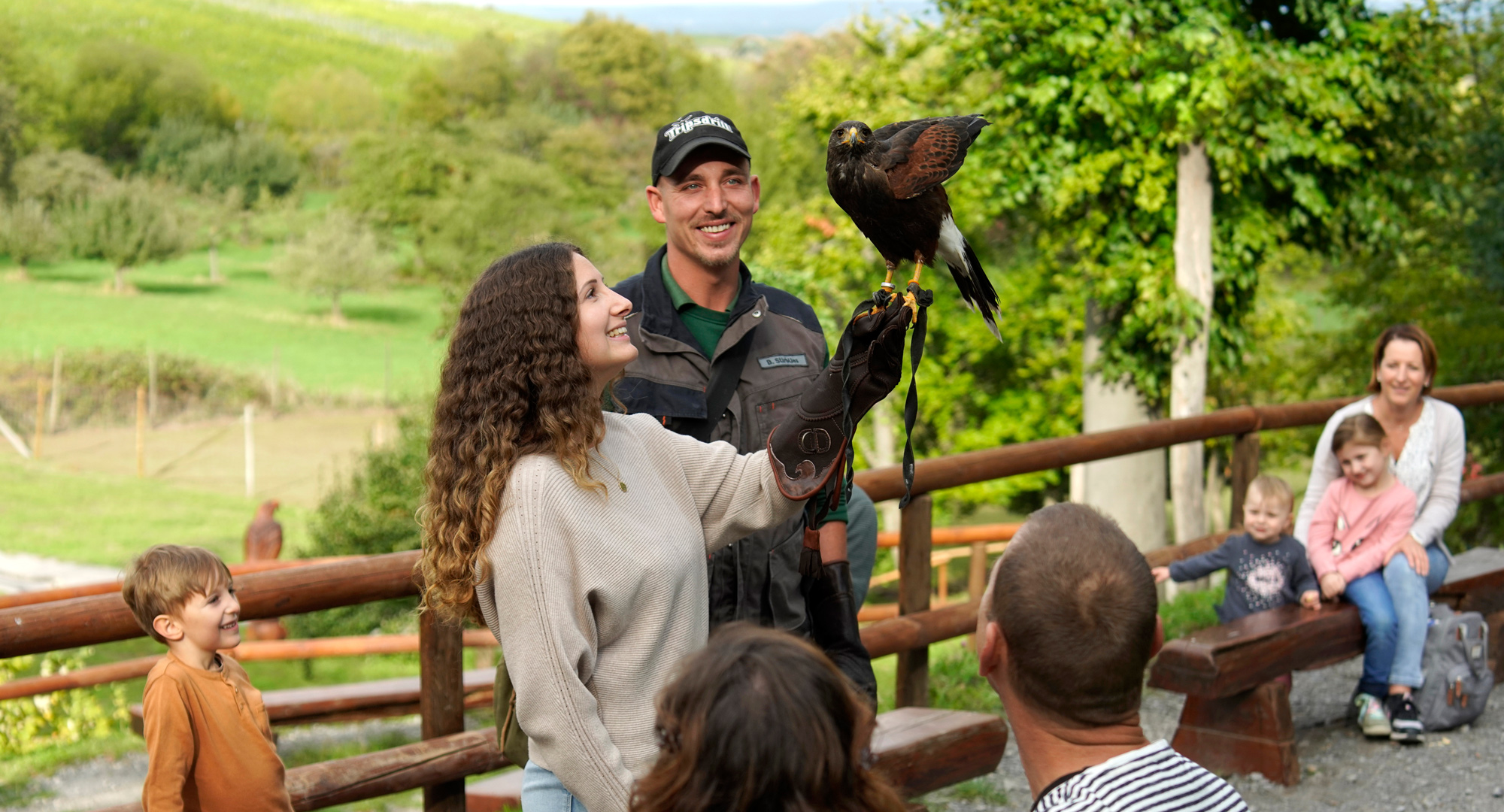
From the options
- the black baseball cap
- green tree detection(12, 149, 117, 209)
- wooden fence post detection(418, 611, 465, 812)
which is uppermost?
green tree detection(12, 149, 117, 209)

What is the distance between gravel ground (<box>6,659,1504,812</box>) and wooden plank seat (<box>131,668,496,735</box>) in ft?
6.66

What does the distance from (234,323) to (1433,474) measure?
35.9 meters

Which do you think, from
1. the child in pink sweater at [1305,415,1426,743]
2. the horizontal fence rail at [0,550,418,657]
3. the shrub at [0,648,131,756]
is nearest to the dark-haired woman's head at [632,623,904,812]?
the horizontal fence rail at [0,550,418,657]

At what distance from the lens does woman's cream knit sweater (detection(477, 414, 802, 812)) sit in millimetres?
1511

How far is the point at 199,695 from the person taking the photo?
6.56 feet

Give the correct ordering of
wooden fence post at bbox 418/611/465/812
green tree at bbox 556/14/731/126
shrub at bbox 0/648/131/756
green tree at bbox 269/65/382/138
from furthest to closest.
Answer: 1. green tree at bbox 556/14/731/126
2. green tree at bbox 269/65/382/138
3. shrub at bbox 0/648/131/756
4. wooden fence post at bbox 418/611/465/812

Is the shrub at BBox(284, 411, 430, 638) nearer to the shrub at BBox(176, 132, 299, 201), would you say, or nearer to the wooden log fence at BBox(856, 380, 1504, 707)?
the wooden log fence at BBox(856, 380, 1504, 707)

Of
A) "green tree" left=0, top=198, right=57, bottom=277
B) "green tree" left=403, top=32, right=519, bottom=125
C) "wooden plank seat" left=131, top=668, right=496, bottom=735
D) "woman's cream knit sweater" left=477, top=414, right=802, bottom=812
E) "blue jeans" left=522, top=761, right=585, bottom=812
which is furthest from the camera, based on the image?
"green tree" left=403, top=32, right=519, bottom=125

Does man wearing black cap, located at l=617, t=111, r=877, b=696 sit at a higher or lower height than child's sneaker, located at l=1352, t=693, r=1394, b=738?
higher

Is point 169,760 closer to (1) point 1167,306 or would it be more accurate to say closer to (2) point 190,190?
(1) point 1167,306

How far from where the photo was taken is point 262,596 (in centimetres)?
233

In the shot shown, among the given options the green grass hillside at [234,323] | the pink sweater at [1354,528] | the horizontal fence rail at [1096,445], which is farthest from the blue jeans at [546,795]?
the green grass hillside at [234,323]

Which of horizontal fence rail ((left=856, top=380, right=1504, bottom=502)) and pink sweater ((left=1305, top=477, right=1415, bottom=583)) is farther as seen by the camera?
pink sweater ((left=1305, top=477, right=1415, bottom=583))

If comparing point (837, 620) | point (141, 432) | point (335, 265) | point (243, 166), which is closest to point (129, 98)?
point (243, 166)
